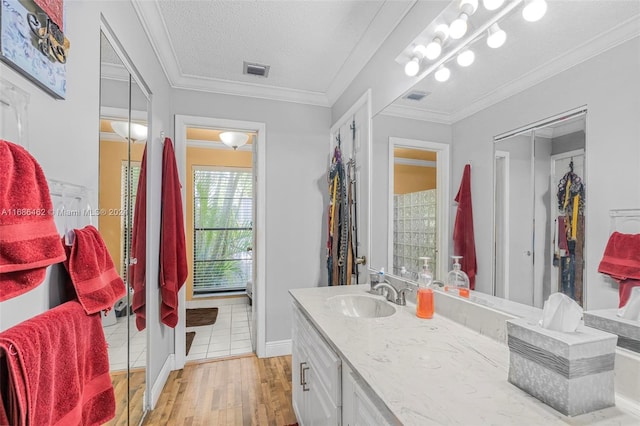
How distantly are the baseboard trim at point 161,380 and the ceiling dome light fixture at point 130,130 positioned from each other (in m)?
1.67

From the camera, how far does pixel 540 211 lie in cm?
103

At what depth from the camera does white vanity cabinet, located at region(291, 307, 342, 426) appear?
1.11m

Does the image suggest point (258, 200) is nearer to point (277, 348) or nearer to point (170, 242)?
point (170, 242)

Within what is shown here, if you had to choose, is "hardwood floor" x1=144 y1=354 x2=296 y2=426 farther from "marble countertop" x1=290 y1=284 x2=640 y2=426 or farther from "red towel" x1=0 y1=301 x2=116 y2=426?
"red towel" x1=0 y1=301 x2=116 y2=426

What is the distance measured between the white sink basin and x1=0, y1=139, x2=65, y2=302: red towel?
126 centimetres

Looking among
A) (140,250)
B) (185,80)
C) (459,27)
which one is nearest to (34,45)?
(140,250)

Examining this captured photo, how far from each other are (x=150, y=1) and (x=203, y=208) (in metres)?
3.16

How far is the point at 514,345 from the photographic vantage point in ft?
2.63

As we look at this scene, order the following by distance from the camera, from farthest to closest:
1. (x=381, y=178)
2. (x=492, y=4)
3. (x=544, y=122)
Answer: (x=381, y=178), (x=492, y=4), (x=544, y=122)

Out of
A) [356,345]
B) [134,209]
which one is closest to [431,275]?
[356,345]

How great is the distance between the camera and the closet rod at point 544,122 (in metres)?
0.91

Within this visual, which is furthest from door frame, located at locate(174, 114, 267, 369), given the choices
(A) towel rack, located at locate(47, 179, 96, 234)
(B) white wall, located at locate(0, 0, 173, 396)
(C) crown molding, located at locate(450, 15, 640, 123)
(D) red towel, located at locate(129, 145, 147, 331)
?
(C) crown molding, located at locate(450, 15, 640, 123)

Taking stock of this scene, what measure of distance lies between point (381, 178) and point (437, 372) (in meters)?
1.32

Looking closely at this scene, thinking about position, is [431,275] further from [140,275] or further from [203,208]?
[203,208]
